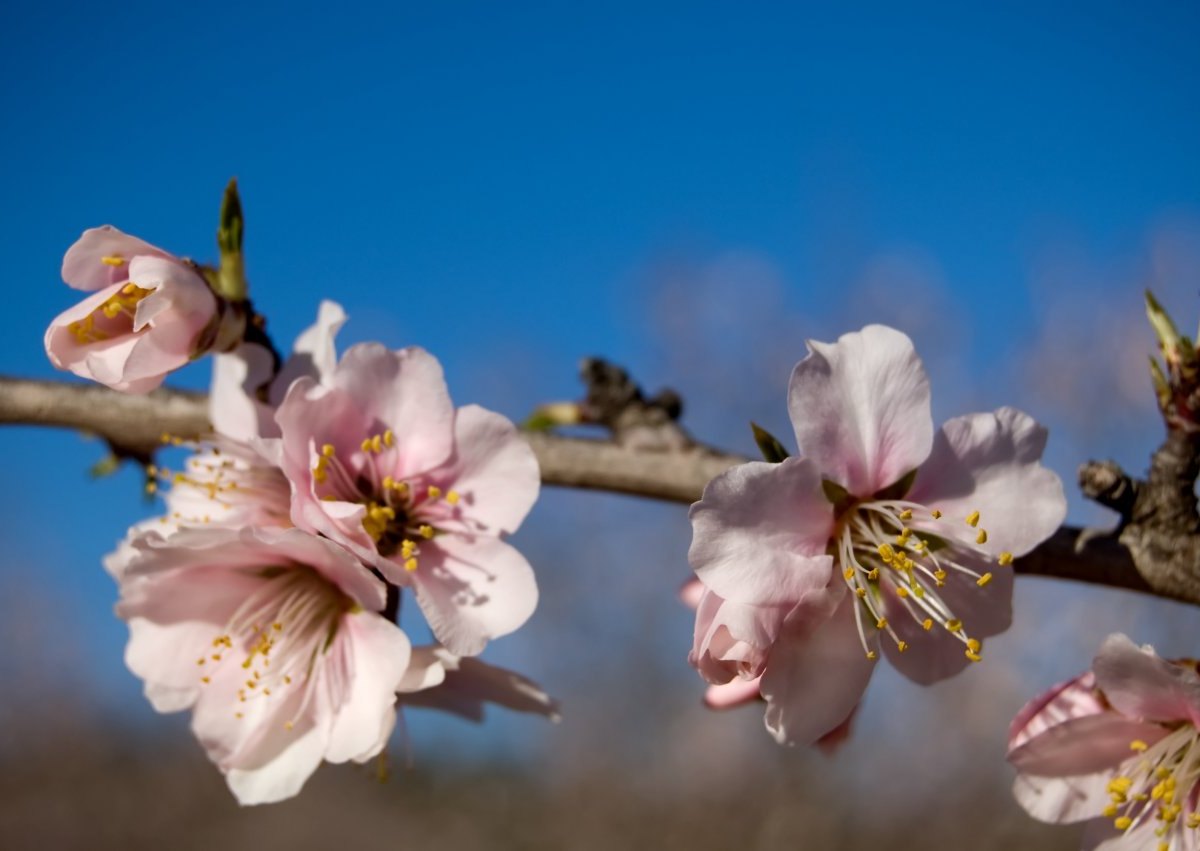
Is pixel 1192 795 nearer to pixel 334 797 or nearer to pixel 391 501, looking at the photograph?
pixel 391 501

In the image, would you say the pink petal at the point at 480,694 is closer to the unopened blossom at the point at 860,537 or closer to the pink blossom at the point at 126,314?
the unopened blossom at the point at 860,537

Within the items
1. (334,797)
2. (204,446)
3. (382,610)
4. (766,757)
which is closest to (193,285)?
(204,446)

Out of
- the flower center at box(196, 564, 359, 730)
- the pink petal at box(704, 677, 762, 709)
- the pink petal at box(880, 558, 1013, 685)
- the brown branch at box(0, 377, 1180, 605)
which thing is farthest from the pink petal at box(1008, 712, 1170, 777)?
the flower center at box(196, 564, 359, 730)

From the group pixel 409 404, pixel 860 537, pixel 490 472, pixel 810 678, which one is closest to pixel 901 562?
pixel 860 537

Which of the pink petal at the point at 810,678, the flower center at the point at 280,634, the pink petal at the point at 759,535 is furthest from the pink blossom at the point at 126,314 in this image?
the pink petal at the point at 810,678

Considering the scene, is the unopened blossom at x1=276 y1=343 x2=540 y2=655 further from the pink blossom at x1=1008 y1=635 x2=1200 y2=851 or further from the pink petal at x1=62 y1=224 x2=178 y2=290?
the pink blossom at x1=1008 y1=635 x2=1200 y2=851

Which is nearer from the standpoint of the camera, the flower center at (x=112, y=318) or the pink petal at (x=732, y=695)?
the flower center at (x=112, y=318)
